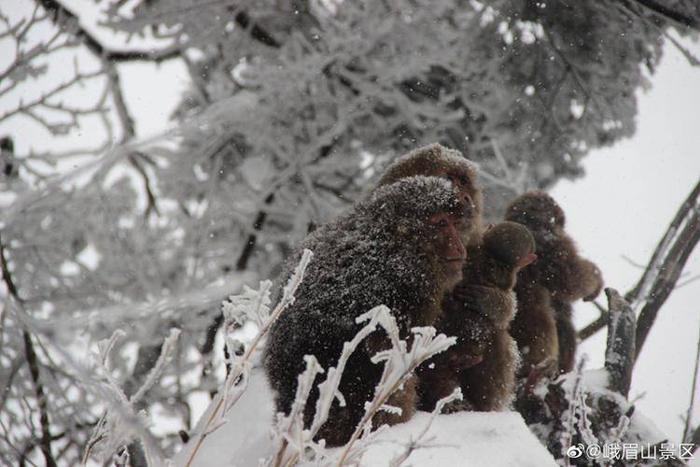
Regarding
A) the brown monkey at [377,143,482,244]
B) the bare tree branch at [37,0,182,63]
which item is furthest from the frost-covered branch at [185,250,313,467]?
the bare tree branch at [37,0,182,63]

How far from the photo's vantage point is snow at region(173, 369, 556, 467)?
1703 mm

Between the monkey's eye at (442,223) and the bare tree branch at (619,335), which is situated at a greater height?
the monkey's eye at (442,223)

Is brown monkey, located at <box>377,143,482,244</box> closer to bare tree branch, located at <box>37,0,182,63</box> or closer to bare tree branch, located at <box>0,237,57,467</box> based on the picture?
bare tree branch, located at <box>0,237,57,467</box>

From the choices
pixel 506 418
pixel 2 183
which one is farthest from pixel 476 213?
pixel 2 183

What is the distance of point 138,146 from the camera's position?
3.78ft

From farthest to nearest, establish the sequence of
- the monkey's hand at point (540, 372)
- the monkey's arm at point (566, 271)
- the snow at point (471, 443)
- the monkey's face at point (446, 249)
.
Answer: the monkey's arm at point (566, 271), the monkey's hand at point (540, 372), the monkey's face at point (446, 249), the snow at point (471, 443)

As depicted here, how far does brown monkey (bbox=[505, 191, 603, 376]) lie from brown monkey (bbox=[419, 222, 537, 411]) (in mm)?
526

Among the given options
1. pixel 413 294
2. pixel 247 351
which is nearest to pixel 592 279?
pixel 413 294

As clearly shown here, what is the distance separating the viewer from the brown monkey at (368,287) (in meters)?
1.84

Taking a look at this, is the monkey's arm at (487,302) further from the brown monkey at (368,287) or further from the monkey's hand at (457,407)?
the monkey's hand at (457,407)

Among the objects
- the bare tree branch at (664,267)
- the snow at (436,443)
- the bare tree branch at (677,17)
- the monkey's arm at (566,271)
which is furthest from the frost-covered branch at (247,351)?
the bare tree branch at (677,17)

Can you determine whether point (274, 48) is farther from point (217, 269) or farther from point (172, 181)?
point (217, 269)

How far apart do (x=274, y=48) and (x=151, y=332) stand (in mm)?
3017

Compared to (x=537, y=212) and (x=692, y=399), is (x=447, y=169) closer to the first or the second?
(x=537, y=212)
